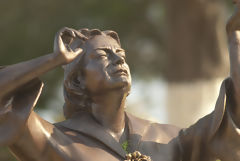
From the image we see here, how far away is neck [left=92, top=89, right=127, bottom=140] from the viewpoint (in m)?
4.39

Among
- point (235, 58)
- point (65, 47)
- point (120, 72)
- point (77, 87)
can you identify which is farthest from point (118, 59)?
point (235, 58)

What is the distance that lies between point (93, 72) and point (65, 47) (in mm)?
348

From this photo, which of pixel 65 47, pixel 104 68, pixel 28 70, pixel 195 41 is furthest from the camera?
pixel 195 41

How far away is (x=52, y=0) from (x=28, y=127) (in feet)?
22.2

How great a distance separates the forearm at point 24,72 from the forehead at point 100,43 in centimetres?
51

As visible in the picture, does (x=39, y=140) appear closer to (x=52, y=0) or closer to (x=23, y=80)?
(x=23, y=80)

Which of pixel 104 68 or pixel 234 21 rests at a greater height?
pixel 234 21

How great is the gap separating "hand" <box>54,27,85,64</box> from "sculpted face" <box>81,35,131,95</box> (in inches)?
3.9

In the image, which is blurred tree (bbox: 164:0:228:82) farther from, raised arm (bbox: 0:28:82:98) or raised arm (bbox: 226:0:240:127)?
raised arm (bbox: 0:28:82:98)

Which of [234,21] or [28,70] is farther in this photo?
[234,21]

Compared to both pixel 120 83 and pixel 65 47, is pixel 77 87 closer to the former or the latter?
pixel 120 83

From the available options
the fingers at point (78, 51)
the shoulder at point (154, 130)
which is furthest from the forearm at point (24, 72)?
the shoulder at point (154, 130)

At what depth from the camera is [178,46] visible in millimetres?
10508

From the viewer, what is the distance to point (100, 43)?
14.5 ft
